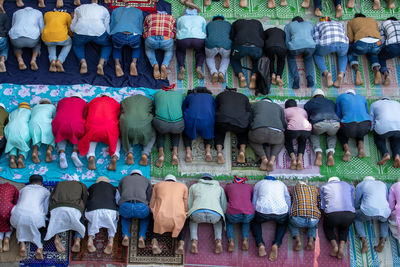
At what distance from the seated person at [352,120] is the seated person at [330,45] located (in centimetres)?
52

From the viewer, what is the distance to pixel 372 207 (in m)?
6.30

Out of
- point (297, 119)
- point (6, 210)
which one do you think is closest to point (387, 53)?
point (297, 119)

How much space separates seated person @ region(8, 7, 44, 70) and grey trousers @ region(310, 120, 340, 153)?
4.09 metres

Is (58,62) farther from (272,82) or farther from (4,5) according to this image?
(272,82)

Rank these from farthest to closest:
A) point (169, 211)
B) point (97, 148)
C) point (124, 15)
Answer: point (124, 15)
point (97, 148)
point (169, 211)

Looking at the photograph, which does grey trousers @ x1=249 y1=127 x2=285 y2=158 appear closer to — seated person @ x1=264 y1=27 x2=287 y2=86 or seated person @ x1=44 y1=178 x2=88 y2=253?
seated person @ x1=264 y1=27 x2=287 y2=86

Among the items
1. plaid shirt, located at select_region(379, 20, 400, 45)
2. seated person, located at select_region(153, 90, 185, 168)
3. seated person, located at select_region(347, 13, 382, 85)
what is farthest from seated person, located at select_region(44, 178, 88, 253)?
plaid shirt, located at select_region(379, 20, 400, 45)

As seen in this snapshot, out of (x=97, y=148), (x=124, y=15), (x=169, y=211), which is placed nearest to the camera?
(x=169, y=211)

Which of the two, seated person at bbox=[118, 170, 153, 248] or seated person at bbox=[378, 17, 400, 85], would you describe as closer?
seated person at bbox=[118, 170, 153, 248]

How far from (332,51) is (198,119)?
93.3 inches

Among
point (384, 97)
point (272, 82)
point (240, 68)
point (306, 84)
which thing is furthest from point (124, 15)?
point (384, 97)

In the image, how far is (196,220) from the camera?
6270mm

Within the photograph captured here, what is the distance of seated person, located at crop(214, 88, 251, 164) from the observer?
21.6ft

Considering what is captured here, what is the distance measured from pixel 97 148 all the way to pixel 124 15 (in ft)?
6.59
